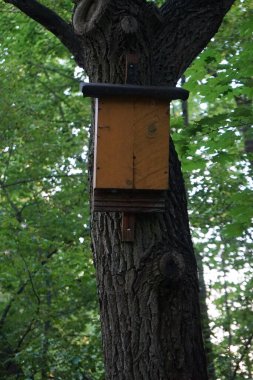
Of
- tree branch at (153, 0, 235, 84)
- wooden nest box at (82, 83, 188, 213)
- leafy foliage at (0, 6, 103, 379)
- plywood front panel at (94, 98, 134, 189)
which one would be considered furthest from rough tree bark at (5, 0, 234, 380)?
leafy foliage at (0, 6, 103, 379)

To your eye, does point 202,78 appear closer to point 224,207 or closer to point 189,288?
point 189,288

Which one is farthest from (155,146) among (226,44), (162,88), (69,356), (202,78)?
(226,44)

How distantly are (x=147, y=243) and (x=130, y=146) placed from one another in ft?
1.49

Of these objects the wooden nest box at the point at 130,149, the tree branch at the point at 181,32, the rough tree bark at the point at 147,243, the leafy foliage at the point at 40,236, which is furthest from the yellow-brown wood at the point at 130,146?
the leafy foliage at the point at 40,236

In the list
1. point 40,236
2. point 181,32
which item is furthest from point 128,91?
point 40,236

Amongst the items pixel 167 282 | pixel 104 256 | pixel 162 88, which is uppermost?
pixel 162 88

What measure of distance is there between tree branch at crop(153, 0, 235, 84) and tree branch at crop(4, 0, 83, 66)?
18.0 inches

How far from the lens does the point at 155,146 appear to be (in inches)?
105

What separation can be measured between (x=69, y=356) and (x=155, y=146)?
13.1 feet

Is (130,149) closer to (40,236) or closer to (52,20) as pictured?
(52,20)

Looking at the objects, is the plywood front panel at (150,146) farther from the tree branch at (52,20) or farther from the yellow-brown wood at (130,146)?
the tree branch at (52,20)

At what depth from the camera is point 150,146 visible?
266 cm

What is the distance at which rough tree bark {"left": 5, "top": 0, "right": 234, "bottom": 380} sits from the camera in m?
2.54

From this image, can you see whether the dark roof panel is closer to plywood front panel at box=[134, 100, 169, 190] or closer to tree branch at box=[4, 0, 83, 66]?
plywood front panel at box=[134, 100, 169, 190]
